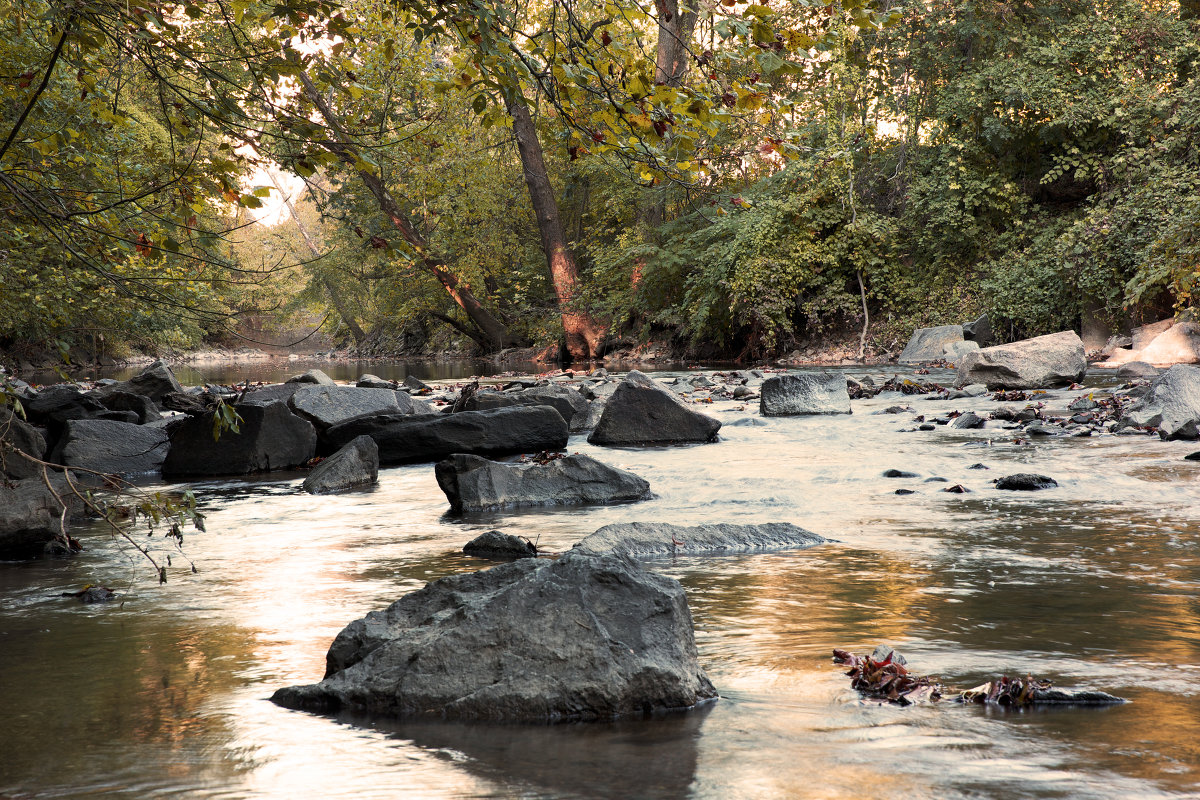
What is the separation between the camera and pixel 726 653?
3.26 m

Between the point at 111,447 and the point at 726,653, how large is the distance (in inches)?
295

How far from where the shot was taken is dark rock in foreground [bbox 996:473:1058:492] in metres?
6.41

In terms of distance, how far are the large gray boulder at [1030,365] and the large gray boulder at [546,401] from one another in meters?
6.27

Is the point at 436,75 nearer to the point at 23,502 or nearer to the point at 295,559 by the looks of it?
the point at 295,559

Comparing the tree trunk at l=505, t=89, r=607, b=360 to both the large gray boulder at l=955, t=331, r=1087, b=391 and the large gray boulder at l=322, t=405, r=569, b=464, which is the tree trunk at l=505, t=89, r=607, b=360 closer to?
the large gray boulder at l=955, t=331, r=1087, b=391

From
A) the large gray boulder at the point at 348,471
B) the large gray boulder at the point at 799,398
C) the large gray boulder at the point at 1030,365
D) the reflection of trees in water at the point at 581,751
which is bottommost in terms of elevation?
the reflection of trees in water at the point at 581,751

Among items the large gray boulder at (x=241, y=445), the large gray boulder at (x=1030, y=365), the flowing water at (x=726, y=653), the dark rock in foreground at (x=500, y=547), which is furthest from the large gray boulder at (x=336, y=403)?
the large gray boulder at (x=1030, y=365)

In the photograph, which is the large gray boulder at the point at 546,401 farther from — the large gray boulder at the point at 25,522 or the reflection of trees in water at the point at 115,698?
the reflection of trees in water at the point at 115,698

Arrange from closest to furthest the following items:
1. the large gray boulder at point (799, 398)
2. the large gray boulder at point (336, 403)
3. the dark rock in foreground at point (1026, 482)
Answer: the dark rock in foreground at point (1026, 482) → the large gray boulder at point (336, 403) → the large gray boulder at point (799, 398)

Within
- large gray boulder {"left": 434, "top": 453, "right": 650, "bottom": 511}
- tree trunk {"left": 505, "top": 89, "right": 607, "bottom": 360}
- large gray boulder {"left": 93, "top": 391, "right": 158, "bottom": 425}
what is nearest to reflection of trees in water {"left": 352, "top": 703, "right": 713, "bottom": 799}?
large gray boulder {"left": 434, "top": 453, "right": 650, "bottom": 511}

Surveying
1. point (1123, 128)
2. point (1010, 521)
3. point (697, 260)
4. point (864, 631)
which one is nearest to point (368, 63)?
point (697, 260)

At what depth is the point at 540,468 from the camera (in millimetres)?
6652

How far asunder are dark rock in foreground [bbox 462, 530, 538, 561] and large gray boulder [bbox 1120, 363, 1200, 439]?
639 cm

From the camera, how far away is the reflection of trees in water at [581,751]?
2250 millimetres
